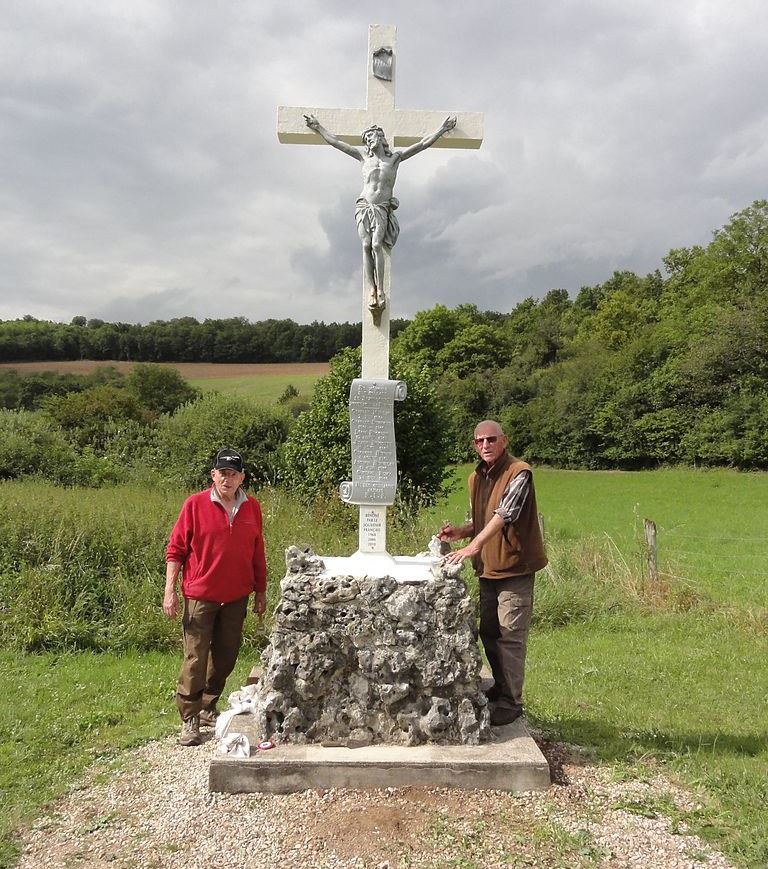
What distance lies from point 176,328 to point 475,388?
18316 mm

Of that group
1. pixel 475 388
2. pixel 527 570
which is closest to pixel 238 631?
pixel 527 570

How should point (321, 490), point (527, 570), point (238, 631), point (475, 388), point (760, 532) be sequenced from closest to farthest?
point (527, 570) → point (238, 631) → point (321, 490) → point (760, 532) → point (475, 388)

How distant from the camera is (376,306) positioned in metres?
4.47

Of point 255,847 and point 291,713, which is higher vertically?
point 291,713

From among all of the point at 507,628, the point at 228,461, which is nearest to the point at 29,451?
the point at 228,461

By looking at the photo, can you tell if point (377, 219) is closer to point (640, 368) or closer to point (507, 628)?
point (507, 628)

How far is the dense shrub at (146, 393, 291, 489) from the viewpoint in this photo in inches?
646

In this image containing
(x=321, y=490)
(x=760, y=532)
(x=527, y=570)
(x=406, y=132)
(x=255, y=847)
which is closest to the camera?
(x=255, y=847)

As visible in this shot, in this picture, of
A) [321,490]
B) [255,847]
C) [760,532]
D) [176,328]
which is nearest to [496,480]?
[255,847]

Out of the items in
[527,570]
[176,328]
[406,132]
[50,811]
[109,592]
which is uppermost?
[176,328]

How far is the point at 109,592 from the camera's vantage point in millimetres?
7191

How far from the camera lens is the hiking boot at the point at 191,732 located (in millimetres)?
4352

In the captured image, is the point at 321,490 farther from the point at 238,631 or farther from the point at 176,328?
the point at 176,328

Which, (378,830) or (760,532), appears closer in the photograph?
(378,830)
